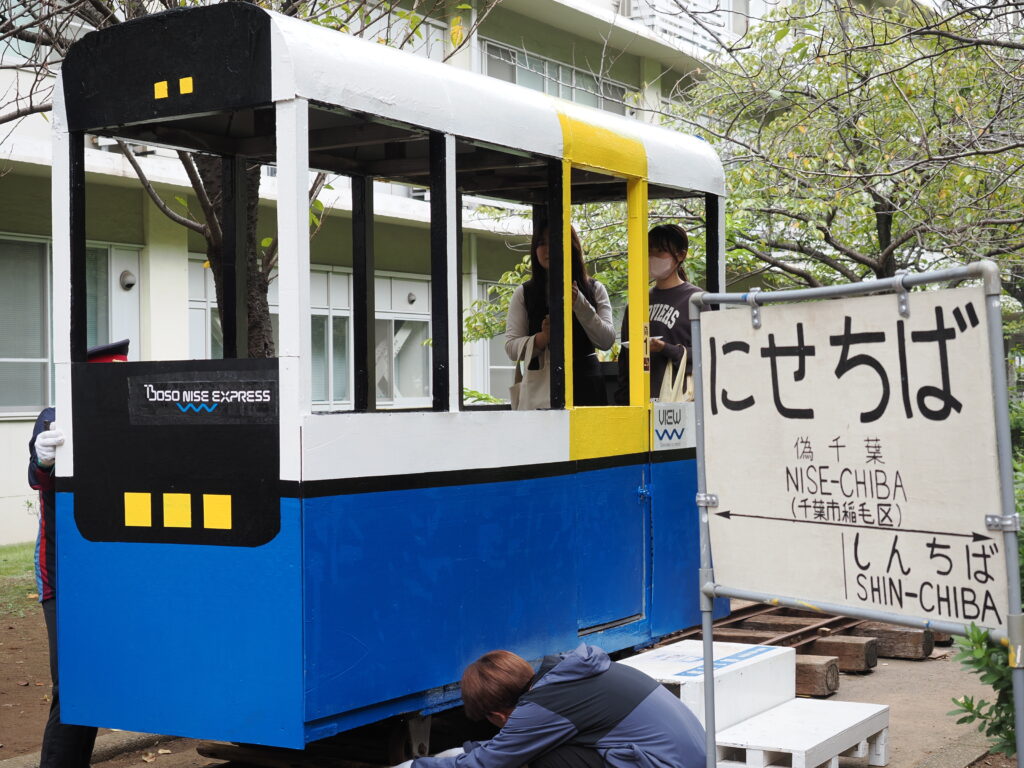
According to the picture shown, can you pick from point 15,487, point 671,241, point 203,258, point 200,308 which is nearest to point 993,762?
point 671,241

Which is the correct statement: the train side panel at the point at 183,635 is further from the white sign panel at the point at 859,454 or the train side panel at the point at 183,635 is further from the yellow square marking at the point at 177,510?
the white sign panel at the point at 859,454

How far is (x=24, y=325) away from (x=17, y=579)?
4.28 meters

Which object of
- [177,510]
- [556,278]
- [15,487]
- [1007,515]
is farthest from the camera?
[15,487]

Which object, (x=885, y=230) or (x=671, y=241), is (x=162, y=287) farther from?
(x=671, y=241)

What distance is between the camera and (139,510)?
4.88 m

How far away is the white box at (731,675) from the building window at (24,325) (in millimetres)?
10418

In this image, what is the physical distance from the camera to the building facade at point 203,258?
14250 millimetres

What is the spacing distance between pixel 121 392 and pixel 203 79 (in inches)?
48.3

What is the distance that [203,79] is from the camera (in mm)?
4840

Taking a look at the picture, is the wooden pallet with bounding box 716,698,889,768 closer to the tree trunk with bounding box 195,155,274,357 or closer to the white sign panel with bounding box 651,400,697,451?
→ the white sign panel with bounding box 651,400,697,451

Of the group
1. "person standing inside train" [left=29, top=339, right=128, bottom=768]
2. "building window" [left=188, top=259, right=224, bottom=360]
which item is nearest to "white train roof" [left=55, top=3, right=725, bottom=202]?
"person standing inside train" [left=29, top=339, right=128, bottom=768]

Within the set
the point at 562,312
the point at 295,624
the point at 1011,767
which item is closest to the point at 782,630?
the point at 1011,767

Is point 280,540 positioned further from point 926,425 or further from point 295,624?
point 926,425

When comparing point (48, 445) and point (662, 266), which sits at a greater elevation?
point (662, 266)
